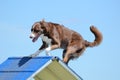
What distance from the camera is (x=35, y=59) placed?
1165 cm

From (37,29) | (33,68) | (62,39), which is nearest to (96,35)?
(62,39)

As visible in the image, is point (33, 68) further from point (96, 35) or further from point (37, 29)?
point (96, 35)

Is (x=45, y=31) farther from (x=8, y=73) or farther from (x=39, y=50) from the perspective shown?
(x=8, y=73)

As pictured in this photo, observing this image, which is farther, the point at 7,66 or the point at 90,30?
the point at 90,30

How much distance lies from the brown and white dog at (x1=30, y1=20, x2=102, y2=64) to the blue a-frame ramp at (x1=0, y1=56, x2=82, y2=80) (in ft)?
1.42

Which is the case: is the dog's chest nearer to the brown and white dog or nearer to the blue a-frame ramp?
the brown and white dog

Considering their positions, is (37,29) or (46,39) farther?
(46,39)

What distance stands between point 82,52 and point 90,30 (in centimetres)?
77

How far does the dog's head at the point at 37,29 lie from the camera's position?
1195 cm

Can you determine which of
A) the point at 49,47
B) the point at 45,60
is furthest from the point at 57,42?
the point at 45,60

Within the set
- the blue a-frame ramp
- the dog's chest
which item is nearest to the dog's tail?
the dog's chest

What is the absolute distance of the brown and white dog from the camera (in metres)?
12.1

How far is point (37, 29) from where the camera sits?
12.1 metres

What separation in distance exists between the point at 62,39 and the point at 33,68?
1828mm
